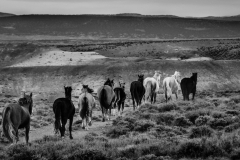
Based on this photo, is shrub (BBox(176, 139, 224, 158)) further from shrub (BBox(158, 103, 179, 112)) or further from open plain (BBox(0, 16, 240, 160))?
shrub (BBox(158, 103, 179, 112))

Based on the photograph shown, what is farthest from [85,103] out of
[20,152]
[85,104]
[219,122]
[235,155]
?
[235,155]

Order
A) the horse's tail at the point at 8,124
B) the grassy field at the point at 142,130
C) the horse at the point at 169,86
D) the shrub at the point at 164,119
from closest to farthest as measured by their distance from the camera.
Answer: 1. the grassy field at the point at 142,130
2. the horse's tail at the point at 8,124
3. the shrub at the point at 164,119
4. the horse at the point at 169,86

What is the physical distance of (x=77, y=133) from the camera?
60.5 feet

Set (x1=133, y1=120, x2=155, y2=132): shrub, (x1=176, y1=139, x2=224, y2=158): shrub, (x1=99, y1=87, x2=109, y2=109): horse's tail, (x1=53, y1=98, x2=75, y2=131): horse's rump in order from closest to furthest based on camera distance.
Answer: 1. (x1=176, y1=139, x2=224, y2=158): shrub
2. (x1=53, y1=98, x2=75, y2=131): horse's rump
3. (x1=133, y1=120, x2=155, y2=132): shrub
4. (x1=99, y1=87, x2=109, y2=109): horse's tail

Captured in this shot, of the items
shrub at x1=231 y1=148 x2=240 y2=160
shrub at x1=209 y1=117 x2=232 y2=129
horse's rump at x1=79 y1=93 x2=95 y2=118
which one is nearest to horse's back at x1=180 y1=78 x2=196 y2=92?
shrub at x1=209 y1=117 x2=232 y2=129

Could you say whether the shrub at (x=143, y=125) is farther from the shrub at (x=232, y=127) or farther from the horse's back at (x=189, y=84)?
the horse's back at (x=189, y=84)

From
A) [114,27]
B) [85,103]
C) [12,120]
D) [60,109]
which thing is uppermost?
[12,120]

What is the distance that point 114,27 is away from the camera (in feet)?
573

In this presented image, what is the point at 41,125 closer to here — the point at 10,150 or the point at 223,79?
the point at 10,150

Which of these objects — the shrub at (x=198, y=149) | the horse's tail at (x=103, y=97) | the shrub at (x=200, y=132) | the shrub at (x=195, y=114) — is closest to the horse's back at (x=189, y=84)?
the horse's tail at (x=103, y=97)

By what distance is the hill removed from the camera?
543 feet

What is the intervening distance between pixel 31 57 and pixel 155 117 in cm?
5685

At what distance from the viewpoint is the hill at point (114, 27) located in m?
166

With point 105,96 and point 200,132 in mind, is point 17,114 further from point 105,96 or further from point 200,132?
point 105,96
